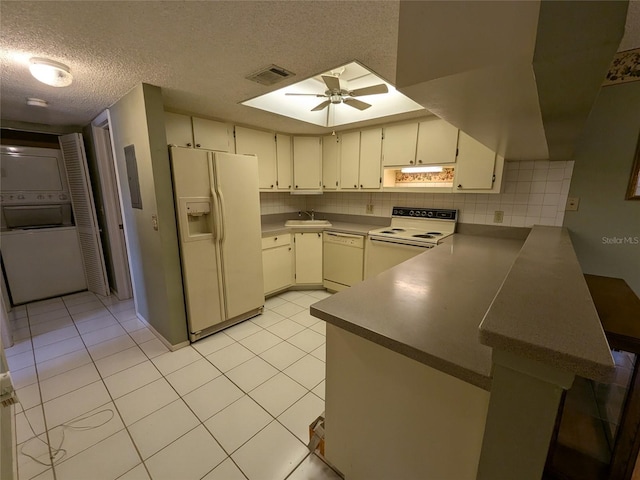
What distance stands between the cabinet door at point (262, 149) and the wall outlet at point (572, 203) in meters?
3.06

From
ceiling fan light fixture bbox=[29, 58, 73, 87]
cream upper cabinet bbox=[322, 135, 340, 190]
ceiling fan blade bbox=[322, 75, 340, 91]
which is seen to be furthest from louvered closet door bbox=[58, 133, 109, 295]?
ceiling fan blade bbox=[322, 75, 340, 91]

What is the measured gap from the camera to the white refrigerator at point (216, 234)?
226 cm

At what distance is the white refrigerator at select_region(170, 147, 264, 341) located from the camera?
2262 mm

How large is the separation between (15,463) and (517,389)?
2352 mm

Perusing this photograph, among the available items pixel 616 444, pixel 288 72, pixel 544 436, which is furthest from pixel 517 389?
pixel 288 72

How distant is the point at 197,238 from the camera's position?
237cm

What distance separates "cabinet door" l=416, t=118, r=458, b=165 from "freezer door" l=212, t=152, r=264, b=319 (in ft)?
5.79

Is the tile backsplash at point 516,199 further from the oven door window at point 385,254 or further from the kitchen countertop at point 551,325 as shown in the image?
the kitchen countertop at point 551,325

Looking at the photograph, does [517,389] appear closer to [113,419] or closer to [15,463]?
[113,419]

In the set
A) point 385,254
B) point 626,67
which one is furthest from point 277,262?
point 626,67

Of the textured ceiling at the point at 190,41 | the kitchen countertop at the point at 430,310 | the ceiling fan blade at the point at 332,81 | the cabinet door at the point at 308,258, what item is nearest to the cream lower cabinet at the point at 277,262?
the cabinet door at the point at 308,258

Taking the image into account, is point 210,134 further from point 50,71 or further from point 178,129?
point 50,71

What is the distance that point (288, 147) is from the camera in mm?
3660

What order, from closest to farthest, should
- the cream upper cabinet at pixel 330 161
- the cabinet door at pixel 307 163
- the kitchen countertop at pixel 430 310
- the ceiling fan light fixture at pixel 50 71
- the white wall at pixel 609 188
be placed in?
the kitchen countertop at pixel 430 310 → the ceiling fan light fixture at pixel 50 71 → the white wall at pixel 609 188 → the cream upper cabinet at pixel 330 161 → the cabinet door at pixel 307 163
